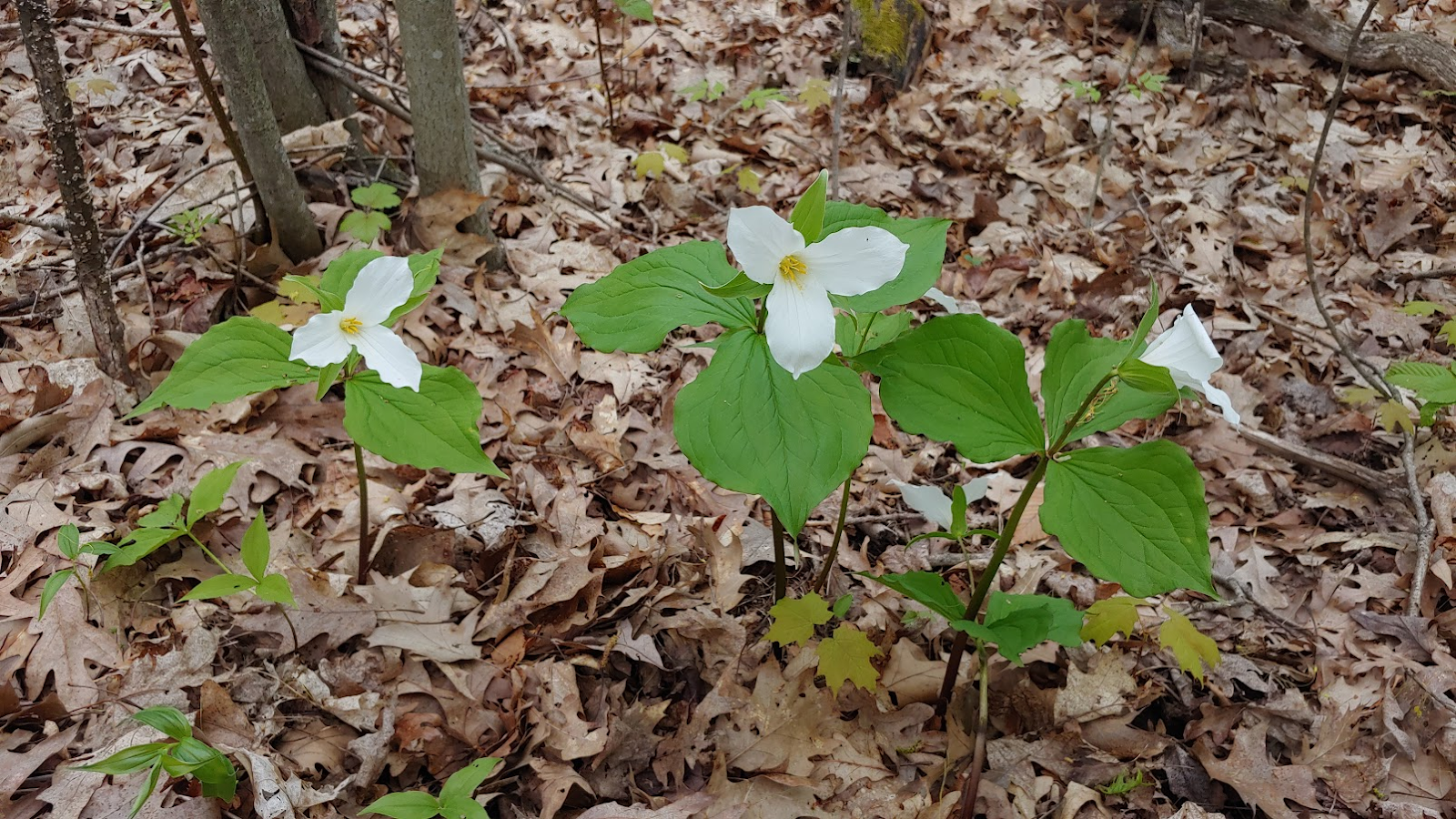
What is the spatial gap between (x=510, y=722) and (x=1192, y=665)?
4.94ft

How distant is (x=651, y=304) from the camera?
1.45 m

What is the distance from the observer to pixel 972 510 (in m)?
2.49

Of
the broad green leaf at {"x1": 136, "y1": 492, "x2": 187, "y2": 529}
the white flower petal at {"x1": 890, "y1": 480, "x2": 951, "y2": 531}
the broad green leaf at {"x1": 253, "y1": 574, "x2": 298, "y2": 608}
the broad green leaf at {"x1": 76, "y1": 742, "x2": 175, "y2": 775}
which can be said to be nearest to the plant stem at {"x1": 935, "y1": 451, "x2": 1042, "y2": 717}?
the white flower petal at {"x1": 890, "y1": 480, "x2": 951, "y2": 531}

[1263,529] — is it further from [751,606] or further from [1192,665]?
[751,606]

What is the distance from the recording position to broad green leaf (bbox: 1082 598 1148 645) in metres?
1.78

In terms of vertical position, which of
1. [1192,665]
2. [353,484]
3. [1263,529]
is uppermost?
[353,484]

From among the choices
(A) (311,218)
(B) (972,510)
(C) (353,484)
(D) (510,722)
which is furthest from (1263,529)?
(A) (311,218)

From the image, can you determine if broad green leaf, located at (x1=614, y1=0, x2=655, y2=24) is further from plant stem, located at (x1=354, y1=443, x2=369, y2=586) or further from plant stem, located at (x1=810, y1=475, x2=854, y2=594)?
plant stem, located at (x1=810, y1=475, x2=854, y2=594)

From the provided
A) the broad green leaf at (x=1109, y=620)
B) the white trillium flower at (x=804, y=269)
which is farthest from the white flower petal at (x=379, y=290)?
the broad green leaf at (x=1109, y=620)

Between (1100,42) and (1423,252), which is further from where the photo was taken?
(1100,42)

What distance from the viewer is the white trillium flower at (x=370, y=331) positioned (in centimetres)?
142

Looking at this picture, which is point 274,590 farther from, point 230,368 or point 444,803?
point 444,803

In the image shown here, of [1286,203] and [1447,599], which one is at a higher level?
[1286,203]

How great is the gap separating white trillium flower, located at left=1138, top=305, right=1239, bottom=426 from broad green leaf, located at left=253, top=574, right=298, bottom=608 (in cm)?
161
